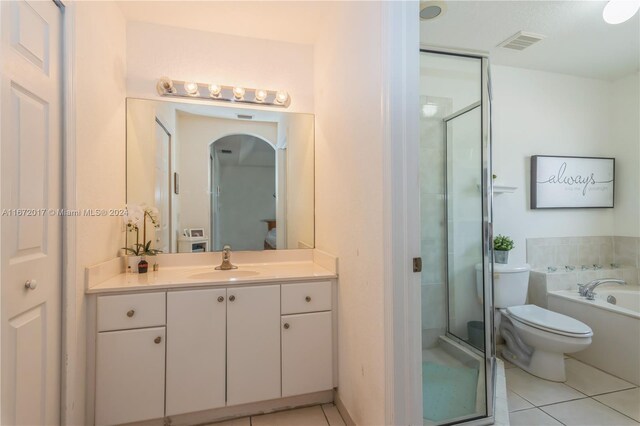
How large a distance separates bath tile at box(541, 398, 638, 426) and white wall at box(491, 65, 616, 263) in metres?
1.12

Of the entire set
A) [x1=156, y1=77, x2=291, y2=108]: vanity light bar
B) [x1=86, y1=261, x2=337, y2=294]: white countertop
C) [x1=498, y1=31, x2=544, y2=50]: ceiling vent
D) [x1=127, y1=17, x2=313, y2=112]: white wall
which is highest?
[x1=498, y1=31, x2=544, y2=50]: ceiling vent

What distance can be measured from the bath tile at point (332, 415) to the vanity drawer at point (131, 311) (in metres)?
1.04

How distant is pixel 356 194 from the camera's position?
4.87ft

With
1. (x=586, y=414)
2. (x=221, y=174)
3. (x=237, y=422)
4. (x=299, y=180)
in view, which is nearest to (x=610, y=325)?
(x=586, y=414)

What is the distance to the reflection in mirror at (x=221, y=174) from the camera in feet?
6.60

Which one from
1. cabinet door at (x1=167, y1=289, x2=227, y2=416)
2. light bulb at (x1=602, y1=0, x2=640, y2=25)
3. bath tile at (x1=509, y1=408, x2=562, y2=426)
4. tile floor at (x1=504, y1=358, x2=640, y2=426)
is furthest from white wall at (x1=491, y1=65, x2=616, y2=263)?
cabinet door at (x1=167, y1=289, x2=227, y2=416)

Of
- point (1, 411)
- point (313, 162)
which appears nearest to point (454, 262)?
point (313, 162)

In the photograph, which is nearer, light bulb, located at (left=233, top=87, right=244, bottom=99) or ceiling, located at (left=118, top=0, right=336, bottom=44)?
ceiling, located at (left=118, top=0, right=336, bottom=44)

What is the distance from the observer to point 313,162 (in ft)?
7.37

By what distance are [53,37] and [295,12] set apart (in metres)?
1.29

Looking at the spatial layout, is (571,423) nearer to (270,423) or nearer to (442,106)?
(270,423)

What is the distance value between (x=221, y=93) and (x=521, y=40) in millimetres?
2235

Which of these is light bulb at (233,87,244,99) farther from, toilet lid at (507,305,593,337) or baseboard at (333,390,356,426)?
toilet lid at (507,305,593,337)

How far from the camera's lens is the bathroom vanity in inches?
58.1
